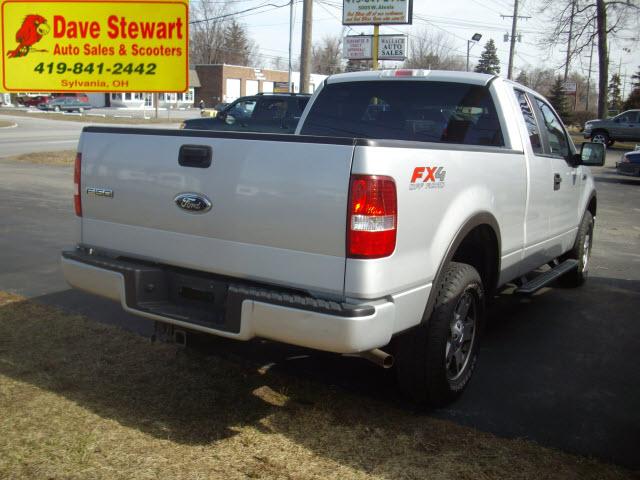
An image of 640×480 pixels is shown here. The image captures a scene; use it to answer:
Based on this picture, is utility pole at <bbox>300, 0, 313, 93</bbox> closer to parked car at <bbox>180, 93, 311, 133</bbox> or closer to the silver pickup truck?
parked car at <bbox>180, 93, 311, 133</bbox>

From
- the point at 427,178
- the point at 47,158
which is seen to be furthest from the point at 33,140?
the point at 427,178

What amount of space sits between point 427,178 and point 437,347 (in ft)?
3.20

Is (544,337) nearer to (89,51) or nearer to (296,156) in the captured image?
(296,156)

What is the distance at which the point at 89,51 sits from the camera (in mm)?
6008

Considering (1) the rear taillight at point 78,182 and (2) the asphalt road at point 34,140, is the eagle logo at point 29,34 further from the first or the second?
(2) the asphalt road at point 34,140

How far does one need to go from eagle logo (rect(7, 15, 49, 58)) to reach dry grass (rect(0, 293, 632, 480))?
2743mm

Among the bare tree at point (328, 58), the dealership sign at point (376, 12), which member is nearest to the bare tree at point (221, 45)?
the bare tree at point (328, 58)

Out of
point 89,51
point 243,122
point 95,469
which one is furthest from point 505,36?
point 95,469

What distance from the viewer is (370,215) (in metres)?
3.10

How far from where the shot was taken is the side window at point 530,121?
16.7 ft

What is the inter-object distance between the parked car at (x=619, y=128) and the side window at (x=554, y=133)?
1161 inches

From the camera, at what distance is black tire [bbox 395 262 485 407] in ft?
12.2

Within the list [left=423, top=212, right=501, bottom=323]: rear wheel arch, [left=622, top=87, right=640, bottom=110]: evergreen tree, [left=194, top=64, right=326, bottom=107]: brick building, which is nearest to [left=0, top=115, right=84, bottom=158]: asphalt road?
[left=423, top=212, right=501, bottom=323]: rear wheel arch

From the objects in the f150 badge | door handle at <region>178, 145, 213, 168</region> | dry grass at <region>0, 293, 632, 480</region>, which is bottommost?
dry grass at <region>0, 293, 632, 480</region>
